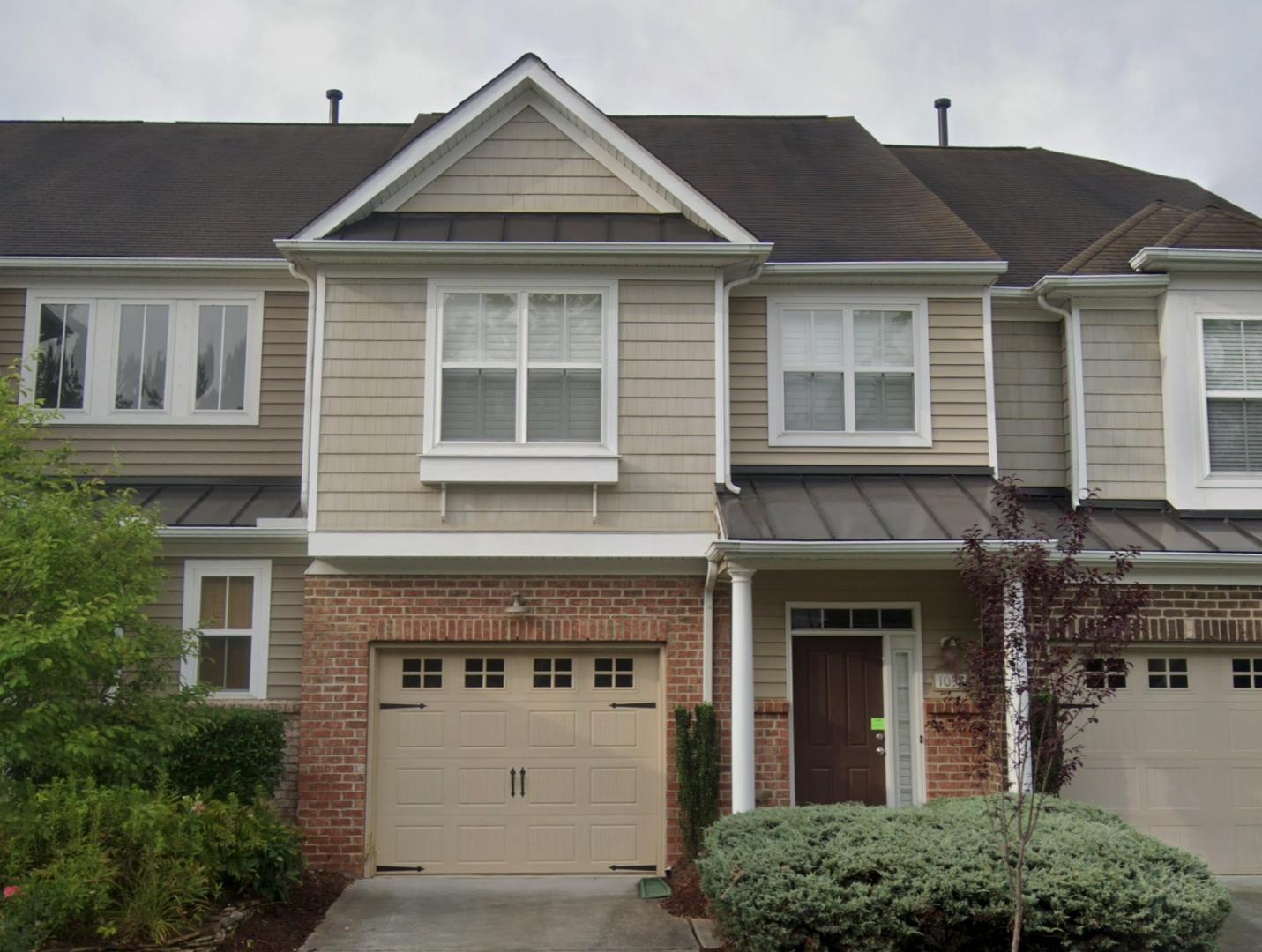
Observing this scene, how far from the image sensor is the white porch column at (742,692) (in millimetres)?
9906

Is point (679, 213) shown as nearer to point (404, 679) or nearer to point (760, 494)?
point (760, 494)

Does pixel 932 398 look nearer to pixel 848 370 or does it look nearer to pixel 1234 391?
pixel 848 370

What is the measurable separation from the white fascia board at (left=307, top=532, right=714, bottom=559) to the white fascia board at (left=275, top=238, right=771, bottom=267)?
2.47m

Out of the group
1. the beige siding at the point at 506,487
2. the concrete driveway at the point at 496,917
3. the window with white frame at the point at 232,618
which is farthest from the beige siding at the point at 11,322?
the concrete driveway at the point at 496,917

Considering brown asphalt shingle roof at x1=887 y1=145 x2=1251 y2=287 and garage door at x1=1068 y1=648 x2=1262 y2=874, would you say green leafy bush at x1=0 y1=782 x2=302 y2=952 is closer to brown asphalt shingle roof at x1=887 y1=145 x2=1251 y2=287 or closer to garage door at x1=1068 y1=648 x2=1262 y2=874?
garage door at x1=1068 y1=648 x2=1262 y2=874

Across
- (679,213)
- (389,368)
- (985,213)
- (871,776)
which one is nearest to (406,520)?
(389,368)

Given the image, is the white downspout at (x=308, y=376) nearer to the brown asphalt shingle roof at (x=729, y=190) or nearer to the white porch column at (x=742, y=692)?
the brown asphalt shingle roof at (x=729, y=190)

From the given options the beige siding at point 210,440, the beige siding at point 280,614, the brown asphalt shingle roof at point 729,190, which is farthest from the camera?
the brown asphalt shingle roof at point 729,190

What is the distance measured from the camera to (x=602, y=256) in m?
11.0

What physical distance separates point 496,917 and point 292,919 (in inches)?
61.1

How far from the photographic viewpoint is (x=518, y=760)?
11.3 metres

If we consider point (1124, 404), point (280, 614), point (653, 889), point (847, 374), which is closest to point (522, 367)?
point (847, 374)

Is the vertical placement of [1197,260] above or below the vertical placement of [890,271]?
above

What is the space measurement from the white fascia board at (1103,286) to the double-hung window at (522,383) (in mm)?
4372
